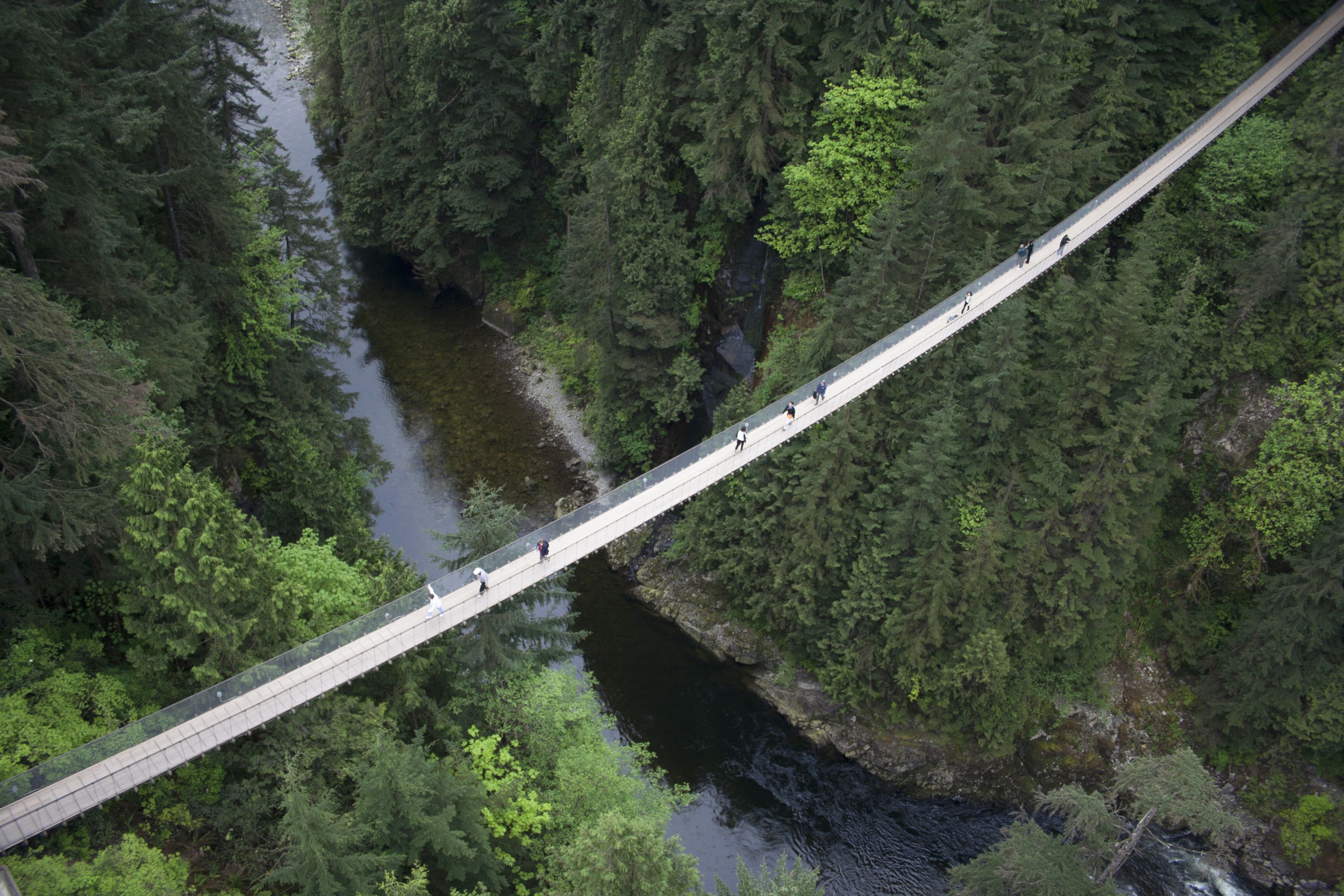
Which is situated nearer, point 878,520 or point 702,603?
point 878,520

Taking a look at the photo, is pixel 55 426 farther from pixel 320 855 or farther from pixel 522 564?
pixel 522 564

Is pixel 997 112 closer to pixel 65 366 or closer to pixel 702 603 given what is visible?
pixel 702 603

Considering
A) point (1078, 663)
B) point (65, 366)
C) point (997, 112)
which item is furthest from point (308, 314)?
point (1078, 663)

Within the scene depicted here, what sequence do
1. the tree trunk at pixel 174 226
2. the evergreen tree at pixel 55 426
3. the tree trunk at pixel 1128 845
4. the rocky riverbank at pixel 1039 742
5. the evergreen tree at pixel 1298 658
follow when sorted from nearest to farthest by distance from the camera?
1. the evergreen tree at pixel 55 426
2. the tree trunk at pixel 1128 845
3. the evergreen tree at pixel 1298 658
4. the tree trunk at pixel 174 226
5. the rocky riverbank at pixel 1039 742

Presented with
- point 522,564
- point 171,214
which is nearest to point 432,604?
point 522,564

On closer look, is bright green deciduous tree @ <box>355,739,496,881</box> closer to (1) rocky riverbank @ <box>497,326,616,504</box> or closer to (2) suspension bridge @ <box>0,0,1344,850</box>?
(2) suspension bridge @ <box>0,0,1344,850</box>

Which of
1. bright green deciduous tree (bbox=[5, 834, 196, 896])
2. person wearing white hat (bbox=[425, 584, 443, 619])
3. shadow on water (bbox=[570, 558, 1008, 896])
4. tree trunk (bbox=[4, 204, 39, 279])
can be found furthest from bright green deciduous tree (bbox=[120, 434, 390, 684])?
shadow on water (bbox=[570, 558, 1008, 896])

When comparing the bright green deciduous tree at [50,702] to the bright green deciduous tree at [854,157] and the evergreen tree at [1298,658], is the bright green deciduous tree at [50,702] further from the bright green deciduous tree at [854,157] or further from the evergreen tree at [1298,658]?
the evergreen tree at [1298,658]

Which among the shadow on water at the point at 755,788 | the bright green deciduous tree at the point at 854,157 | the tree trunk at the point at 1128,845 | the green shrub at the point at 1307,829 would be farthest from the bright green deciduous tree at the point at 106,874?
the green shrub at the point at 1307,829
